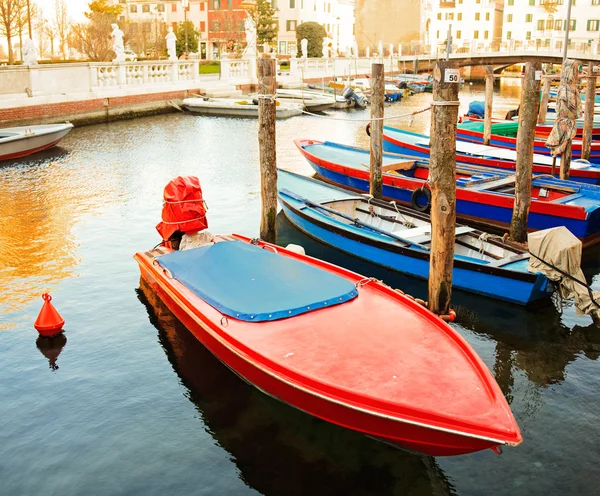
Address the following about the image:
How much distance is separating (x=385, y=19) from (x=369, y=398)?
7439 centimetres

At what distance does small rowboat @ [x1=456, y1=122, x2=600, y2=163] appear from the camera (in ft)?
52.3

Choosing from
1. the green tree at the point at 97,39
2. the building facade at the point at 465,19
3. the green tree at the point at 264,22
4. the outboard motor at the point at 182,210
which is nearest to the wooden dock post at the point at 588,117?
the outboard motor at the point at 182,210

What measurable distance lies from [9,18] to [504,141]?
→ 78.9ft

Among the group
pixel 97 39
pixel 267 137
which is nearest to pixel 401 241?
pixel 267 137

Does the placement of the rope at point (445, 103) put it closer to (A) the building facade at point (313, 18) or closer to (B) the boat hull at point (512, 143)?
(B) the boat hull at point (512, 143)

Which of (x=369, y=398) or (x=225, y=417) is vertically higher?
(x=369, y=398)

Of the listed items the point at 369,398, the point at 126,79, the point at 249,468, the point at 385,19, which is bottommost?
the point at 249,468

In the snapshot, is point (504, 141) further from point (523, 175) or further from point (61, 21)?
A: point (61, 21)

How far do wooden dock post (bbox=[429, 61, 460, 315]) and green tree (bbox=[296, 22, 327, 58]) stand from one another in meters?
51.0

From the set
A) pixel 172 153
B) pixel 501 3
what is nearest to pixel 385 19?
pixel 501 3

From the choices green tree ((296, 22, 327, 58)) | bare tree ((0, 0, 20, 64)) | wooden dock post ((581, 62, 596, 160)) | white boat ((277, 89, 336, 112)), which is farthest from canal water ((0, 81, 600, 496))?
green tree ((296, 22, 327, 58))

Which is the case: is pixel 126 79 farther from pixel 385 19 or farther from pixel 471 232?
pixel 385 19

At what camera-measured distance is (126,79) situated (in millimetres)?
26859

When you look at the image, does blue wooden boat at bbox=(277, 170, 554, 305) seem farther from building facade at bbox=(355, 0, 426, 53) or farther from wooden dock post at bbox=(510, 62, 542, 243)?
building facade at bbox=(355, 0, 426, 53)
